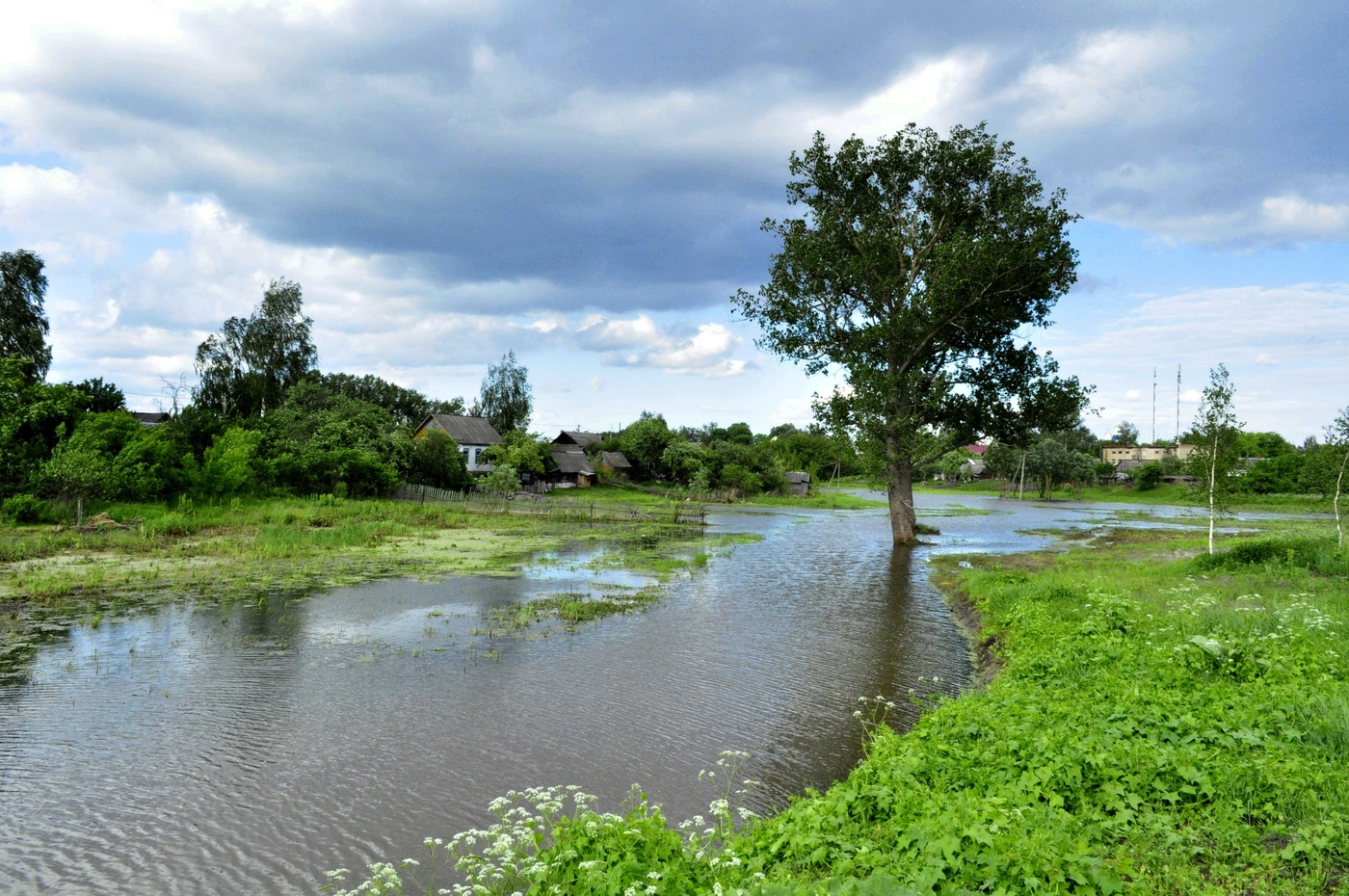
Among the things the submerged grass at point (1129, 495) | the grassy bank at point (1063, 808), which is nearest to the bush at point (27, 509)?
the grassy bank at point (1063, 808)

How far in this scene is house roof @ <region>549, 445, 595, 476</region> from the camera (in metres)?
83.2

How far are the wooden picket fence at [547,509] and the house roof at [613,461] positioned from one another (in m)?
32.1

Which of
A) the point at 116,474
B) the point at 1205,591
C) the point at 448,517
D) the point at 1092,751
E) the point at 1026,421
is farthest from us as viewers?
the point at 448,517

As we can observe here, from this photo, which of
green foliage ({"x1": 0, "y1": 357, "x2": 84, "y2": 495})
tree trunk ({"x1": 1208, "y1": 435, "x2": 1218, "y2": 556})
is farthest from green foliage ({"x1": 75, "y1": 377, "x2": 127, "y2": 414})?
tree trunk ({"x1": 1208, "y1": 435, "x2": 1218, "y2": 556})

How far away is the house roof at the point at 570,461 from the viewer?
83250mm

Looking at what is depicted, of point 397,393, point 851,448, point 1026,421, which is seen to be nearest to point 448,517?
point 851,448

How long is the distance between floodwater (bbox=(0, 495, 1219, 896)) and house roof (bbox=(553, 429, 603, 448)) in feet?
242

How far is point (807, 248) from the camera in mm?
34656

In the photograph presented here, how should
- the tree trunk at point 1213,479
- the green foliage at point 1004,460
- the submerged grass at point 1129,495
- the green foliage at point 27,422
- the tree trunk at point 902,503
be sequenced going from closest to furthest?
the tree trunk at point 1213,479 → the green foliage at point 27,422 → the tree trunk at point 902,503 → the submerged grass at point 1129,495 → the green foliage at point 1004,460

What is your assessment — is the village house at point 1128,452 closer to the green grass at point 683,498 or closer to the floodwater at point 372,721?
the green grass at point 683,498

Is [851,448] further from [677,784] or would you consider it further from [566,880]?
[566,880]

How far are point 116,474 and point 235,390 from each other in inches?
1134

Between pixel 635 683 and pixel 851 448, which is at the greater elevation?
pixel 851 448

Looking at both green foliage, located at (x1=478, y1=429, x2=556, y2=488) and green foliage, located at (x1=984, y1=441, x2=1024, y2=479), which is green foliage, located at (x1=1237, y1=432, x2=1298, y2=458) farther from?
green foliage, located at (x1=478, y1=429, x2=556, y2=488)
